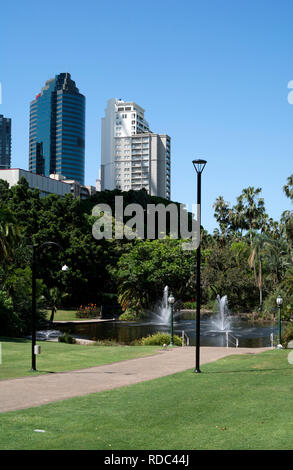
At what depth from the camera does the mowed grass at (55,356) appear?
2031 cm

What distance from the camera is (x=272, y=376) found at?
17094 mm

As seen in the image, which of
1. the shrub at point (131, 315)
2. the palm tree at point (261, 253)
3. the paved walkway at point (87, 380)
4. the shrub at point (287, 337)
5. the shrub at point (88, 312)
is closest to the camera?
the paved walkway at point (87, 380)

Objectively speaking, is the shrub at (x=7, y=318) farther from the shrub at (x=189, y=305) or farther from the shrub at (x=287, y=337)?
the shrub at (x=189, y=305)

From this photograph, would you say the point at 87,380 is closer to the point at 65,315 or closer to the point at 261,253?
the point at 65,315

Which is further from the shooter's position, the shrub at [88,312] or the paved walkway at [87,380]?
the shrub at [88,312]

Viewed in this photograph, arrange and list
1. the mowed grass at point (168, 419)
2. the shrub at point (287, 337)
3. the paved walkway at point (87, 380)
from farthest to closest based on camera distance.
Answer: the shrub at point (287, 337) → the paved walkway at point (87, 380) → the mowed grass at point (168, 419)

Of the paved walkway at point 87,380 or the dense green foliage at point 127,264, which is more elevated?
the dense green foliage at point 127,264

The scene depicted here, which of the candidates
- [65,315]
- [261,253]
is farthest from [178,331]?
[261,253]

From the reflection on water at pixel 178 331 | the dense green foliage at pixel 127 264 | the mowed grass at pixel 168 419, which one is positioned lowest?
the reflection on water at pixel 178 331

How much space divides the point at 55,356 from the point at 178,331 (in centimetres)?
2077

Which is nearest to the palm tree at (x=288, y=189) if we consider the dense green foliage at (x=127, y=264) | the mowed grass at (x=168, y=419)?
the dense green foliage at (x=127, y=264)

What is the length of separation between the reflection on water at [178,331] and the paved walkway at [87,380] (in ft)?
39.6

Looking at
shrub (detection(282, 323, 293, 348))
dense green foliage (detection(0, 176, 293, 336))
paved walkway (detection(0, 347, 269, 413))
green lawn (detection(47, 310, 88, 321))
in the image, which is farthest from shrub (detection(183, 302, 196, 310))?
paved walkway (detection(0, 347, 269, 413))
